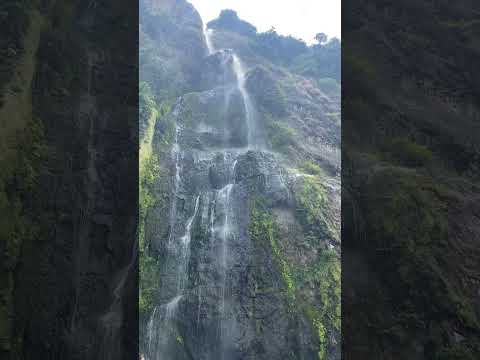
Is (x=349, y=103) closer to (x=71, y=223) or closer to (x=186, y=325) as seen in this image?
(x=71, y=223)

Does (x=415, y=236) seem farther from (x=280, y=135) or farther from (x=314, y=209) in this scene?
(x=280, y=135)

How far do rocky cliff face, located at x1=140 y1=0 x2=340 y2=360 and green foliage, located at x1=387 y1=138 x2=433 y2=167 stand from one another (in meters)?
12.6

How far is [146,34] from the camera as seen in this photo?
28344 mm

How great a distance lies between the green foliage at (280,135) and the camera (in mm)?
21500

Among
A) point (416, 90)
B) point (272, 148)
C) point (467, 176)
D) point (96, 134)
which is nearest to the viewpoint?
point (467, 176)

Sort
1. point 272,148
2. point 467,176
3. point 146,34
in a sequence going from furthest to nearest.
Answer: point 146,34
point 272,148
point 467,176

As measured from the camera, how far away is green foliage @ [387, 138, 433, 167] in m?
1.66

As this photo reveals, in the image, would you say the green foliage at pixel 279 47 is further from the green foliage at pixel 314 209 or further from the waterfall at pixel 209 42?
the green foliage at pixel 314 209

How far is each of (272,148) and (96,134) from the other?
1974cm

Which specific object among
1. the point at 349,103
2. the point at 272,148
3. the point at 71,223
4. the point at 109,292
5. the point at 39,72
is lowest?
the point at 109,292

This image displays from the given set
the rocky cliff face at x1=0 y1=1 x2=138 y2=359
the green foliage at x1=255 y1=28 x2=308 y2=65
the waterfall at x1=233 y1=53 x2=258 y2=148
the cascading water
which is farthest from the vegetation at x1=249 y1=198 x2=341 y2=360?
the green foliage at x1=255 y1=28 x2=308 y2=65

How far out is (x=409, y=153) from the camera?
5.55 feet

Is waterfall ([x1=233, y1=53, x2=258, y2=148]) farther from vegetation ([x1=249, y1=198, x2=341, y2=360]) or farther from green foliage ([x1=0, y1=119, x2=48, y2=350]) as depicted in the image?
green foliage ([x1=0, y1=119, x2=48, y2=350])

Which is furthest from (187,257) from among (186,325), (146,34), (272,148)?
(146,34)
